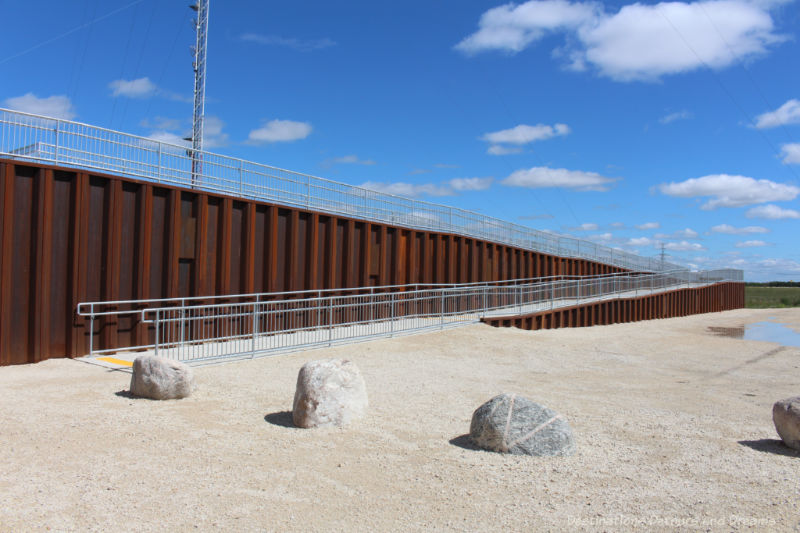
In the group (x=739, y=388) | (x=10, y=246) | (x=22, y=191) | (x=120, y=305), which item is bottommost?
(x=739, y=388)

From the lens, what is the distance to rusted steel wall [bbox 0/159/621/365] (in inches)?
449

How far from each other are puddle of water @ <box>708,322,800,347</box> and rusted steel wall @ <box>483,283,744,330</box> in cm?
405

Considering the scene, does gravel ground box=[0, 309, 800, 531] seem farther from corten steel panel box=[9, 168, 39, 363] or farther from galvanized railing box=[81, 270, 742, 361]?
galvanized railing box=[81, 270, 742, 361]

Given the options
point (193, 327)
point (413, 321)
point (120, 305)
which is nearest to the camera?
point (120, 305)

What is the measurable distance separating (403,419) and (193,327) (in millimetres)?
8138

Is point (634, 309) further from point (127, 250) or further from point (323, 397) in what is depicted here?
point (323, 397)

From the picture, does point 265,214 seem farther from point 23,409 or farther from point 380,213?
point 23,409

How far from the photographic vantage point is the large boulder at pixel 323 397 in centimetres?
727

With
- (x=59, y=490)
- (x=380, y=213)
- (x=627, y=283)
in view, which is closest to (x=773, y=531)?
(x=59, y=490)

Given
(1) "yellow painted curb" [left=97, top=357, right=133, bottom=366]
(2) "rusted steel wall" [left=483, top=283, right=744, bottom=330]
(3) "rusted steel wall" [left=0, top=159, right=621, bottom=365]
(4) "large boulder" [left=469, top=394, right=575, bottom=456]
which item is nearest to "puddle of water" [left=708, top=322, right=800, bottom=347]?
(2) "rusted steel wall" [left=483, top=283, right=744, bottom=330]

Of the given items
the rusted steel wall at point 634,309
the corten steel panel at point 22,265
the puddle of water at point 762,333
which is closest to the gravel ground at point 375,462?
the corten steel panel at point 22,265

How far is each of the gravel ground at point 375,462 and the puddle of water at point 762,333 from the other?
698 inches

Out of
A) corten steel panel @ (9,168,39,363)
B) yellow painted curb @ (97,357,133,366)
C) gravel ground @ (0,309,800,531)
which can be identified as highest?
corten steel panel @ (9,168,39,363)

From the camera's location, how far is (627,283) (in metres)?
33.2
